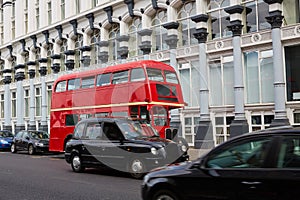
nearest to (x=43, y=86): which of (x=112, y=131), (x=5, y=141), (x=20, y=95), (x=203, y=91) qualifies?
(x=20, y=95)

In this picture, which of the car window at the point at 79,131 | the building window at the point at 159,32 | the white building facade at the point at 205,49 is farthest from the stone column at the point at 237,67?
the car window at the point at 79,131

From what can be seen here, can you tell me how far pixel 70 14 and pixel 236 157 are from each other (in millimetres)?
29791

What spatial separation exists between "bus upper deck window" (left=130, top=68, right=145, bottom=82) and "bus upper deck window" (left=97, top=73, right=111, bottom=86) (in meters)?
1.46

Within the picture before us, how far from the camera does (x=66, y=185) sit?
36.3ft

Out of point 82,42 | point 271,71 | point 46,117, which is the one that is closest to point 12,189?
point 271,71

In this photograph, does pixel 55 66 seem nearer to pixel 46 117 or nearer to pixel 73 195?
pixel 46 117

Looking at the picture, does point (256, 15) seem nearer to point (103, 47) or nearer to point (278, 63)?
point (278, 63)

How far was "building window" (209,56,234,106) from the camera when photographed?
71.9 ft

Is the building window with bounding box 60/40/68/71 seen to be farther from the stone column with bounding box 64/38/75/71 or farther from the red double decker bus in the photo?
the red double decker bus

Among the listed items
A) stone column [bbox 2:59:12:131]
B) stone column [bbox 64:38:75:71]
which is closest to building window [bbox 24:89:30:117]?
stone column [bbox 2:59:12:131]

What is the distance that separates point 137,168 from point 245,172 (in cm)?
675

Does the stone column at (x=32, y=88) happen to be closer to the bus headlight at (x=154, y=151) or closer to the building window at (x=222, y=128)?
the building window at (x=222, y=128)

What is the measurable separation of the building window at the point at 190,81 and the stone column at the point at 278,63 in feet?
17.0

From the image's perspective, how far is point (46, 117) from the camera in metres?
35.7
